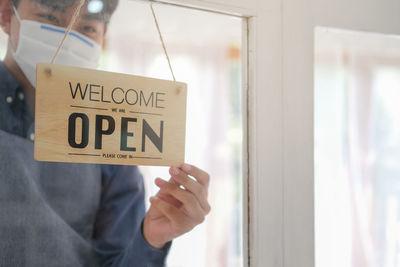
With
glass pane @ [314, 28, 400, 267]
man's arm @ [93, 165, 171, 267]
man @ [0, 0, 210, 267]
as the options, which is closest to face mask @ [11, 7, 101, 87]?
man @ [0, 0, 210, 267]

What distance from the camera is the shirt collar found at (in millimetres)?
611

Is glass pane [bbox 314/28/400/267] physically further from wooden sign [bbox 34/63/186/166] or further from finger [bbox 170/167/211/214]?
wooden sign [bbox 34/63/186/166]

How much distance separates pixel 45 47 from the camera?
62 centimetres

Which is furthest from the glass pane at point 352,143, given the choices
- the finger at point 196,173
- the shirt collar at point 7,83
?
the shirt collar at point 7,83

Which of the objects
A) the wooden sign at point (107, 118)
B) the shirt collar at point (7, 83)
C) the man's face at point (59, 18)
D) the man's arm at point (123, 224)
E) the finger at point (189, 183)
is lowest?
the man's arm at point (123, 224)

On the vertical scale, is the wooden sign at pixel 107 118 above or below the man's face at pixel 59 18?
below

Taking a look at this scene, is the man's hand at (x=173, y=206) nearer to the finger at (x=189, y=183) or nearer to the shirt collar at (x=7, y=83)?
the finger at (x=189, y=183)

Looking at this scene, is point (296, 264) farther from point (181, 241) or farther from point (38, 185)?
point (38, 185)

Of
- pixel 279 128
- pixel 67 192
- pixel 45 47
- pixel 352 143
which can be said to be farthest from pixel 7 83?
pixel 352 143

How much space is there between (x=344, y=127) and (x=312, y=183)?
7.26 feet

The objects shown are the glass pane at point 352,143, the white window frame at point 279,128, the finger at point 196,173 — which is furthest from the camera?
the glass pane at point 352,143

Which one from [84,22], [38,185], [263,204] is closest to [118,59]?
[84,22]

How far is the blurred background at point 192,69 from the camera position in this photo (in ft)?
2.30

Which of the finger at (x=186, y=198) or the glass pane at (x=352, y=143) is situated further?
the glass pane at (x=352, y=143)
